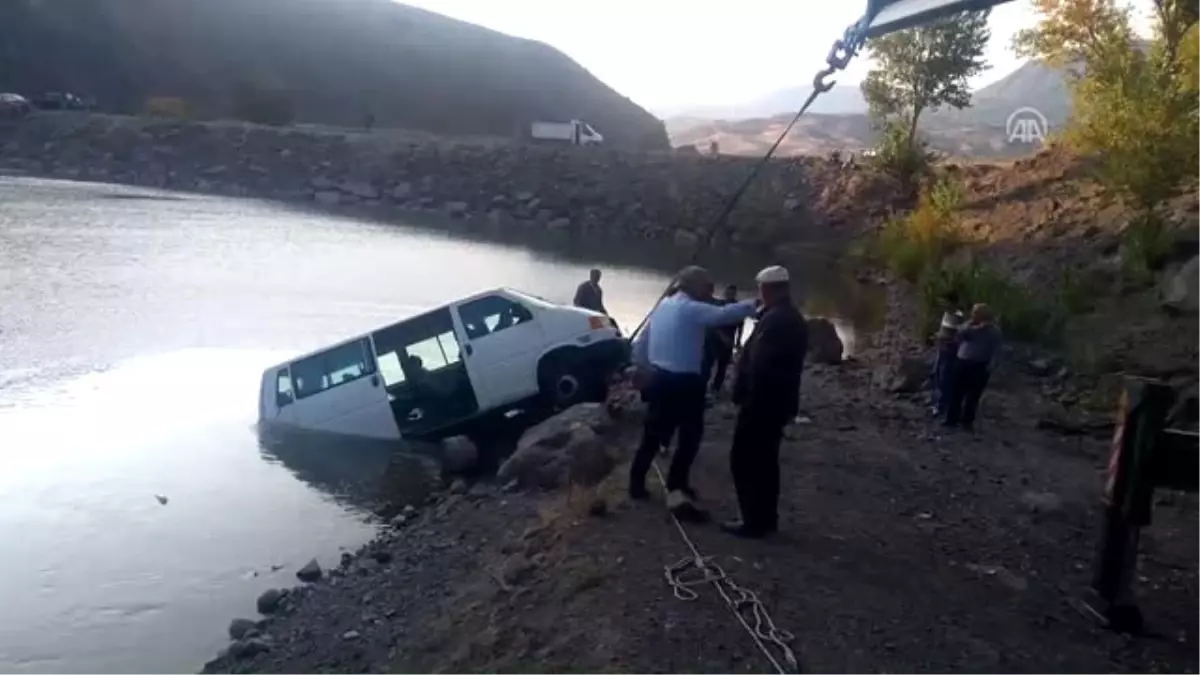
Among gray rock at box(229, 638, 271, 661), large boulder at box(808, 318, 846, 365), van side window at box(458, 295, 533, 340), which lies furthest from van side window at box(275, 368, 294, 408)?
large boulder at box(808, 318, 846, 365)

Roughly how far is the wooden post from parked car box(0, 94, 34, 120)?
72068mm

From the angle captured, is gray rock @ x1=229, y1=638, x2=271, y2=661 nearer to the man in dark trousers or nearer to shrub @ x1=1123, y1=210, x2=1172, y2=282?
the man in dark trousers

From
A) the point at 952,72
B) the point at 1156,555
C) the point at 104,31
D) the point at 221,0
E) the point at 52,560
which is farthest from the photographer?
the point at 221,0

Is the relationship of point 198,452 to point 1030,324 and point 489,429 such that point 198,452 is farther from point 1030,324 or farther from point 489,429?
point 1030,324

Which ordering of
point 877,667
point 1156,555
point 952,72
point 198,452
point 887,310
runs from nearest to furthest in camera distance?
point 877,667, point 1156,555, point 198,452, point 887,310, point 952,72

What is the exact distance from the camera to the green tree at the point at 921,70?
5681 cm

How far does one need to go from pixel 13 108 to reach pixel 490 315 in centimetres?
6236

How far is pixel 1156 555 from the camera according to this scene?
420 inches

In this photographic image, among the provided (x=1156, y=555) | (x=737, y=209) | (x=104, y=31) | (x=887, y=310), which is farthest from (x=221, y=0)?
(x=1156, y=555)

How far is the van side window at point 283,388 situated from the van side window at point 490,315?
2.81 m

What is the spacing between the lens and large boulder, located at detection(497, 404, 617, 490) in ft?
47.4

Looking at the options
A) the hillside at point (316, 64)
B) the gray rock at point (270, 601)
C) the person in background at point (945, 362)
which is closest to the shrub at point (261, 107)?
the hillside at point (316, 64)

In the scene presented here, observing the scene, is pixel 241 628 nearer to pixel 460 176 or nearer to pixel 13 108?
pixel 460 176

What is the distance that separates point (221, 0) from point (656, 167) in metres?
64.6
